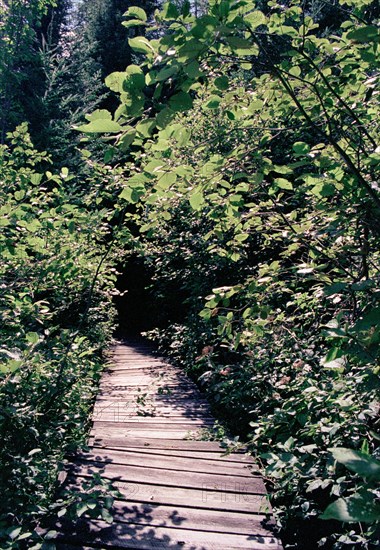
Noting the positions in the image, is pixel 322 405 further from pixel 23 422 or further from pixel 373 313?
pixel 23 422

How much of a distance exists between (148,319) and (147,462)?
8018 mm

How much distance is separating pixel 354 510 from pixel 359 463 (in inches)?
3.2

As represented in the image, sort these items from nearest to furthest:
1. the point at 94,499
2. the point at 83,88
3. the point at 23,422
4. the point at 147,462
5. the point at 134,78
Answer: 1. the point at 134,78
2. the point at 94,499
3. the point at 23,422
4. the point at 147,462
5. the point at 83,88

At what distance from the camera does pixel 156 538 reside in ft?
7.26

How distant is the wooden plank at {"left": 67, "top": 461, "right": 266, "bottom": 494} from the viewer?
2736 millimetres

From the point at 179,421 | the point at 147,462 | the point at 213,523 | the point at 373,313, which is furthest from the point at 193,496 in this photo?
the point at 373,313

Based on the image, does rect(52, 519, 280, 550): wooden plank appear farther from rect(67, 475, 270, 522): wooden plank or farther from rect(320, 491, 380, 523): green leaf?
rect(320, 491, 380, 523): green leaf

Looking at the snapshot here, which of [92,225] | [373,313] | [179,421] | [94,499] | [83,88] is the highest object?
[83,88]

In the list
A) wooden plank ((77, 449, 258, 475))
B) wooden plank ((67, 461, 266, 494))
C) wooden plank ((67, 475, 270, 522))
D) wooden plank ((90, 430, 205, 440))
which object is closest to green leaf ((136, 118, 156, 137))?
wooden plank ((67, 475, 270, 522))

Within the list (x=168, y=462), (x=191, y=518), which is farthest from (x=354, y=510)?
(x=168, y=462)

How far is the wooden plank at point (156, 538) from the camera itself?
2.14 m

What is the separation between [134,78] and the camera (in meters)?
1.08

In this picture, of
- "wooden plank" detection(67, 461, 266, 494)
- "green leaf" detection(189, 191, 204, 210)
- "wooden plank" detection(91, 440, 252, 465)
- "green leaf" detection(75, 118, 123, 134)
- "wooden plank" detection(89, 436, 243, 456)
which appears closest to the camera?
"green leaf" detection(75, 118, 123, 134)

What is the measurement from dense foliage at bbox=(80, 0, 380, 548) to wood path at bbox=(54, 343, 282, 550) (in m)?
0.26
